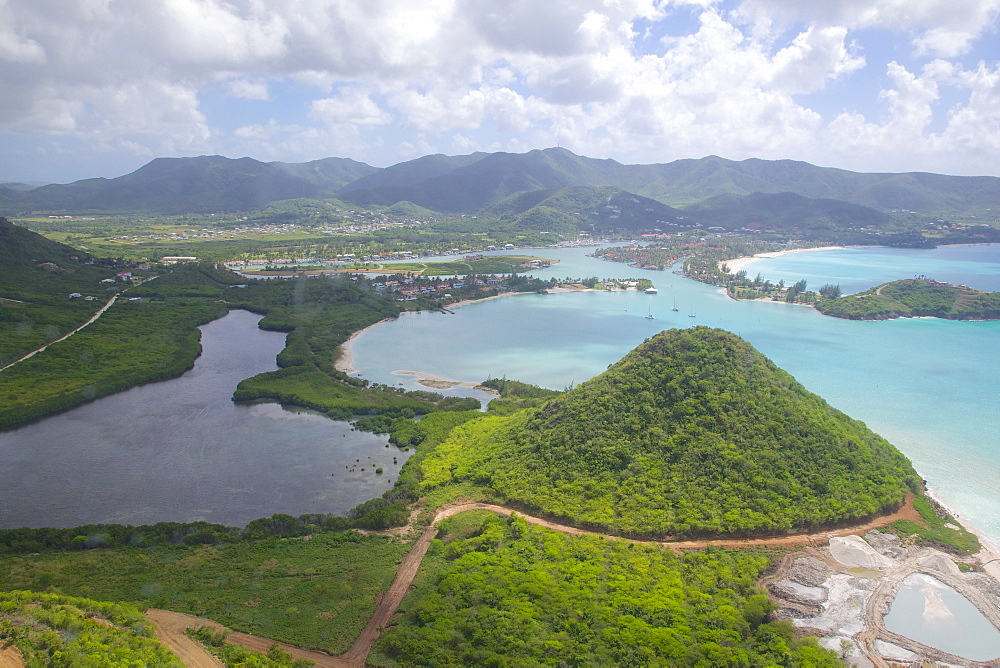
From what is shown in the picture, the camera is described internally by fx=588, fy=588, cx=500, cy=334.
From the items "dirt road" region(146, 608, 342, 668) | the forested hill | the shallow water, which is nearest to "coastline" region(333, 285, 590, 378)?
the forested hill

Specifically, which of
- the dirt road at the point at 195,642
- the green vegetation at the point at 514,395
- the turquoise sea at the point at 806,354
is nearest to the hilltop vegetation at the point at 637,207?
the turquoise sea at the point at 806,354

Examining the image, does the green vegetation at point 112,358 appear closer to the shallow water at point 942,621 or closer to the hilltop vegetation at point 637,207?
the shallow water at point 942,621

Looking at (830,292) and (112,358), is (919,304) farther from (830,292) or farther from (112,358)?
(112,358)

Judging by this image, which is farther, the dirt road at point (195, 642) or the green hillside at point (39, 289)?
the green hillside at point (39, 289)

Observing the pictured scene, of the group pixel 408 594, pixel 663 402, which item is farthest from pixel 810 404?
pixel 408 594

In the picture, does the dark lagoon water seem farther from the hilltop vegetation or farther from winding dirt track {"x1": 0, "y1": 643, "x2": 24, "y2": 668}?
the hilltop vegetation

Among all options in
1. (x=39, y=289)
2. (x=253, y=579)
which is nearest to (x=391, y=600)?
(x=253, y=579)
